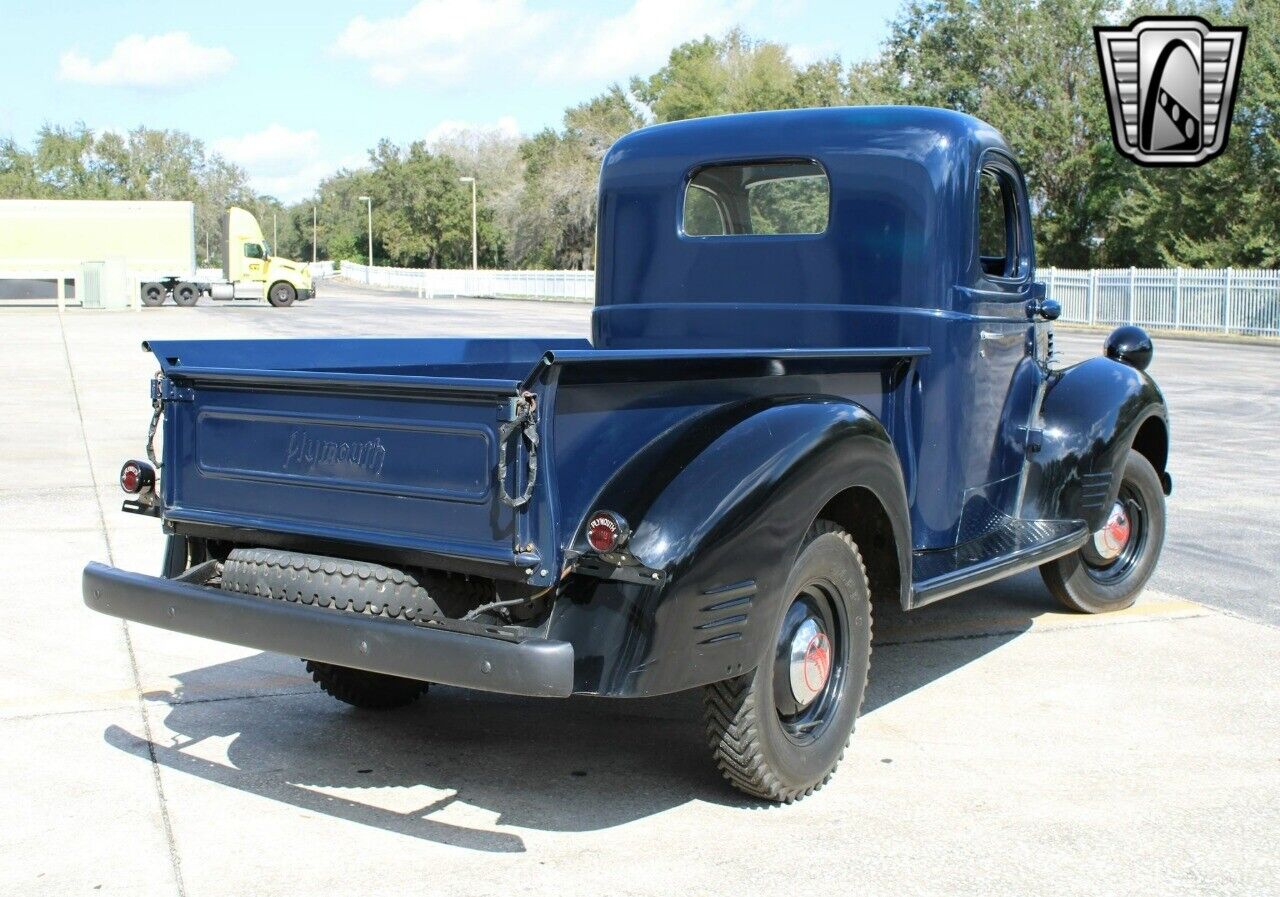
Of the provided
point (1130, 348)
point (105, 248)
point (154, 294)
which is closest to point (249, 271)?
point (154, 294)

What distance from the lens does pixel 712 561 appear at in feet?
11.5

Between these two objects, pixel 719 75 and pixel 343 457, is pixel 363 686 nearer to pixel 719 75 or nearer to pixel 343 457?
pixel 343 457

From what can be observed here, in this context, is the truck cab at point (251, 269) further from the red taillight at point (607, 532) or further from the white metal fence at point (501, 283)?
the red taillight at point (607, 532)

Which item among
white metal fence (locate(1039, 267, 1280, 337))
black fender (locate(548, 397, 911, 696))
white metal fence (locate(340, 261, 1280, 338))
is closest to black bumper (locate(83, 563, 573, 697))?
black fender (locate(548, 397, 911, 696))

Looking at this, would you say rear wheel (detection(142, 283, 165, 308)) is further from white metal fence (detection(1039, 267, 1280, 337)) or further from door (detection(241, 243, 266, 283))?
white metal fence (detection(1039, 267, 1280, 337))

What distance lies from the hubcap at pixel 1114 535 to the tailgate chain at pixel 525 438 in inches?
143

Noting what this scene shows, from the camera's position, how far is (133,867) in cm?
354

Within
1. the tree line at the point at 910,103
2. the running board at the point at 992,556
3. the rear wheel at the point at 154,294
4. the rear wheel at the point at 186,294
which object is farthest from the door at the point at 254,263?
the running board at the point at 992,556

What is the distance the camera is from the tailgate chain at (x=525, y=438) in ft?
11.0

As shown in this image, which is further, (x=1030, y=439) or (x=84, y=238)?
(x=84, y=238)

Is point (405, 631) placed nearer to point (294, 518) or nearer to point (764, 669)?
point (294, 518)

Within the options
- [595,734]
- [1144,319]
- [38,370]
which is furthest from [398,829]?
[1144,319]

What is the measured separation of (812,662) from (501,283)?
6182 centimetres

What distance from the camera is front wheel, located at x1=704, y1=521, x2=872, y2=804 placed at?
3.75m
